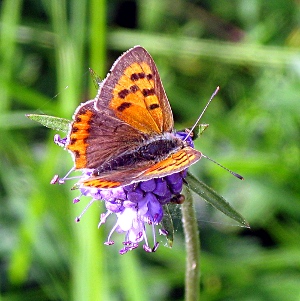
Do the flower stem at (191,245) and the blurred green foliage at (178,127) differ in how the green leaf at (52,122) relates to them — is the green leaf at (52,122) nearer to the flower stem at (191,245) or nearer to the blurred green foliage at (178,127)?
the flower stem at (191,245)

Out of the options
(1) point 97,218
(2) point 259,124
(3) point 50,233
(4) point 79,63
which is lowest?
(3) point 50,233

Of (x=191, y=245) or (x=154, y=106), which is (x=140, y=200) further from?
(x=154, y=106)

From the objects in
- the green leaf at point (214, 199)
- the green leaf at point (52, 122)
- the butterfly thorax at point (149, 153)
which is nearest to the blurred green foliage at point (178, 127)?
the butterfly thorax at point (149, 153)

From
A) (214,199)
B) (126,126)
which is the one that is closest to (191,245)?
(214,199)

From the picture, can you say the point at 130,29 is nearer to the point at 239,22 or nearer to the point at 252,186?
the point at 239,22

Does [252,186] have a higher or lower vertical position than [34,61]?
lower

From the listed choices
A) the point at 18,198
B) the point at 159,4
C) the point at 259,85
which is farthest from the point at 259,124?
the point at 18,198
